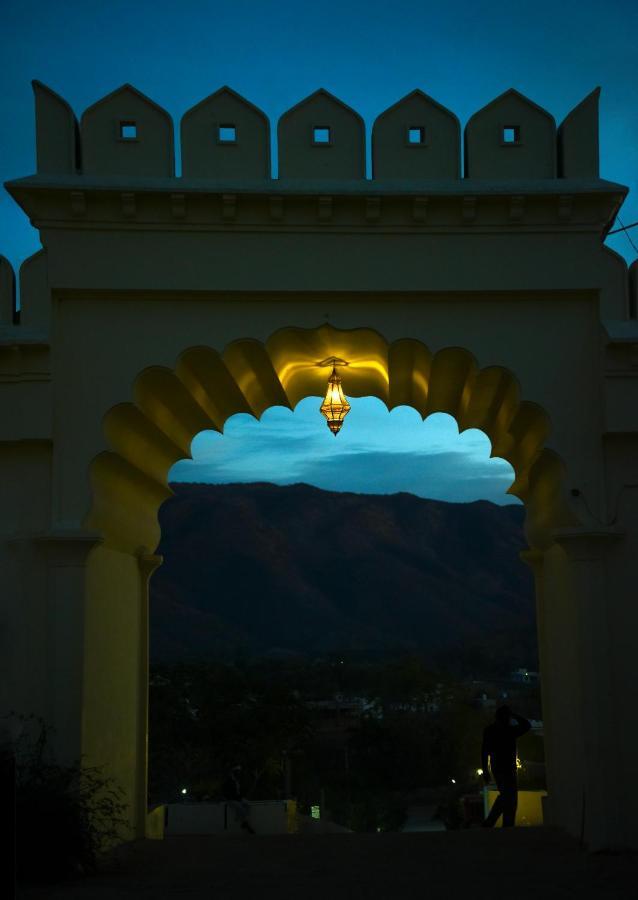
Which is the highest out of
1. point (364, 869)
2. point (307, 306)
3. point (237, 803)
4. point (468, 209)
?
point (468, 209)

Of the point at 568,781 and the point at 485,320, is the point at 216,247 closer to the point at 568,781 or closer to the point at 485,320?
the point at 485,320

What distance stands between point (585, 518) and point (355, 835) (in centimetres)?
422

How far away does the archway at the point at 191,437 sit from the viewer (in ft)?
30.6

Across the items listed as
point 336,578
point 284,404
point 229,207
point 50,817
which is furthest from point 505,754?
point 336,578

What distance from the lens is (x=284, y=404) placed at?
11883 millimetres

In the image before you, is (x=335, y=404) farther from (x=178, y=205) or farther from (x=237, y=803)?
(x=237, y=803)

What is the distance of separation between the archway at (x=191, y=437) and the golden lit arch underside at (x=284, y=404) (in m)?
0.02

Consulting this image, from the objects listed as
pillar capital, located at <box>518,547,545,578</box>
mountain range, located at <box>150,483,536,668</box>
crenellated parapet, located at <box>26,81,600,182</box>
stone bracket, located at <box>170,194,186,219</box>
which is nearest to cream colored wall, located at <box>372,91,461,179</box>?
crenellated parapet, located at <box>26,81,600,182</box>

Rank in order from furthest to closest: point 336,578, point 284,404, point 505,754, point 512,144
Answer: point 336,578
point 284,404
point 505,754
point 512,144

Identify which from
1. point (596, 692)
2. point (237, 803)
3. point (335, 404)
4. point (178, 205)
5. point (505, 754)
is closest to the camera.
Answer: point (596, 692)

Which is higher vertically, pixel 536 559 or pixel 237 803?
pixel 536 559

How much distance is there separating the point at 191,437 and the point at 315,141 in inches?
148

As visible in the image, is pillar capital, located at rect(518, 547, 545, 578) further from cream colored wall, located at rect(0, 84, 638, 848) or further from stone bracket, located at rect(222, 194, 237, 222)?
stone bracket, located at rect(222, 194, 237, 222)

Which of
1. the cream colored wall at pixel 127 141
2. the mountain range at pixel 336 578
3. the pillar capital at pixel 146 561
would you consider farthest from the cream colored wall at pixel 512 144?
the mountain range at pixel 336 578
